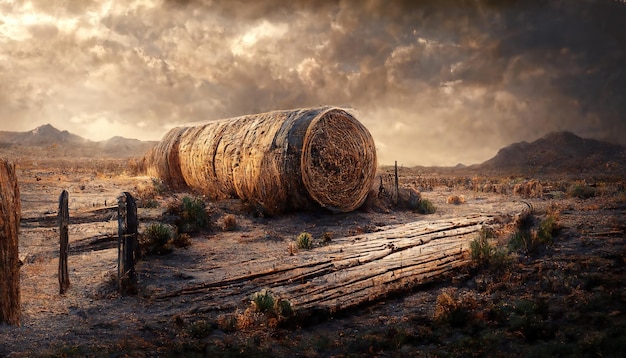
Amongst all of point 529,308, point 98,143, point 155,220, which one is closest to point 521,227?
point 529,308

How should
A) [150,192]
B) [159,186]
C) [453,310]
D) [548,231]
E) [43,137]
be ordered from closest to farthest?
[453,310]
[548,231]
[150,192]
[159,186]
[43,137]

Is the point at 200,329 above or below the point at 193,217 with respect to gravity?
below

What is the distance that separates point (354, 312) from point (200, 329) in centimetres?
196

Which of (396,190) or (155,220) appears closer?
(155,220)

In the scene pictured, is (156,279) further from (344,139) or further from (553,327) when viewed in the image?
(344,139)

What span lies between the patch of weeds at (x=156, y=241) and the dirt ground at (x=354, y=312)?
0.28m

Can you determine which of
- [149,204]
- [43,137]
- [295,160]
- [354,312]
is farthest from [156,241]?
[43,137]

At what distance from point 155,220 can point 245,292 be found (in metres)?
6.45

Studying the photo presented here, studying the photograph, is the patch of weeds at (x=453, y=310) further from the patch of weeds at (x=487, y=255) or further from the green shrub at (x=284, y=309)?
the green shrub at (x=284, y=309)

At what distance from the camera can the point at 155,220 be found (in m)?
12.1

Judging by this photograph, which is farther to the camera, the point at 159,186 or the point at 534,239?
the point at 159,186

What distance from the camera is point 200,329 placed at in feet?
17.4

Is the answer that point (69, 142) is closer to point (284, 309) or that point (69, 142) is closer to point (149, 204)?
point (149, 204)

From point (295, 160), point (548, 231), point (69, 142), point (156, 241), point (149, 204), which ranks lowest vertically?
point (156, 241)
